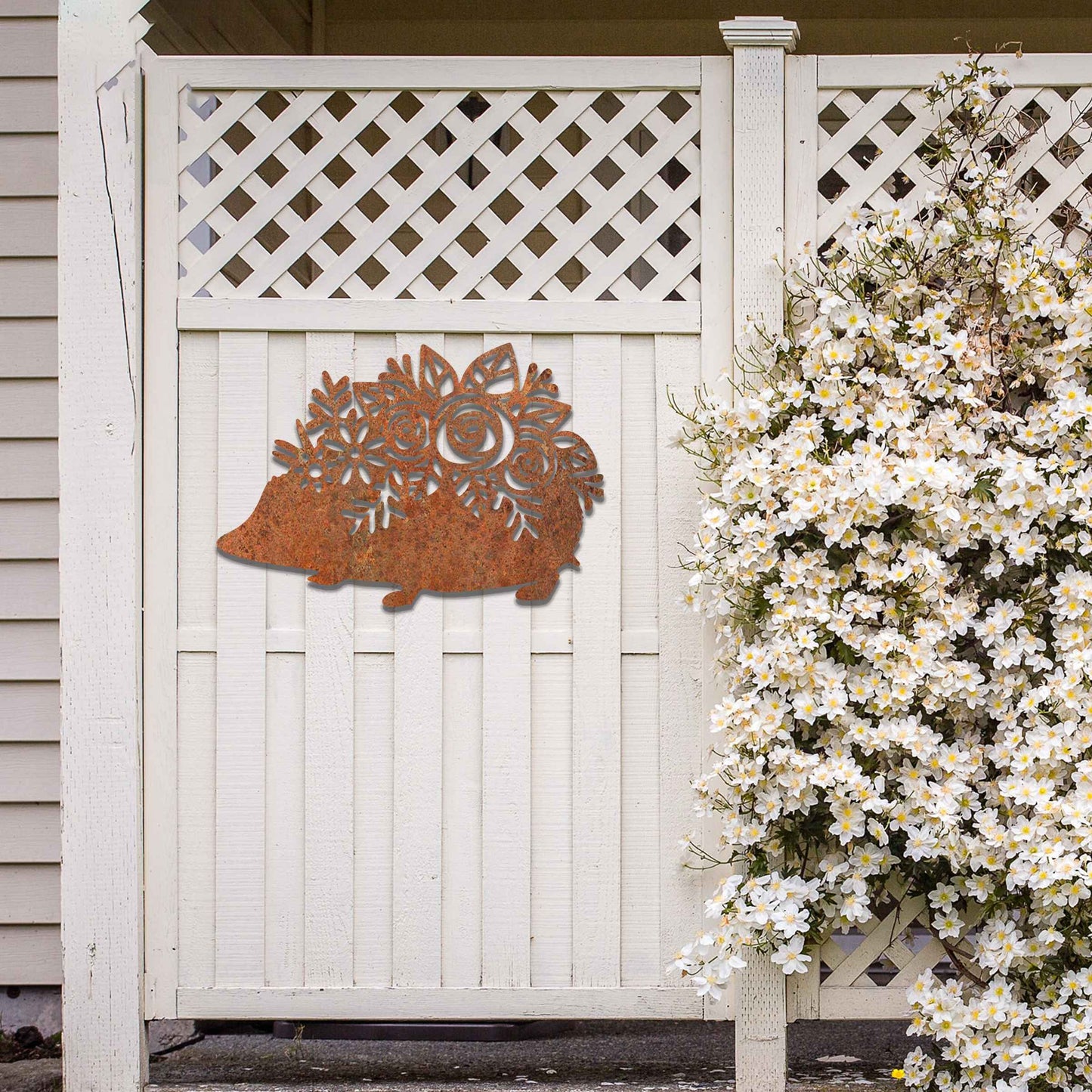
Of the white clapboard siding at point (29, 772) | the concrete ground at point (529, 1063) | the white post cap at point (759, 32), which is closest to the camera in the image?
the white post cap at point (759, 32)

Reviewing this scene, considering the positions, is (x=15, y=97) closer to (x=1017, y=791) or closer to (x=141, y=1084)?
(x=141, y=1084)

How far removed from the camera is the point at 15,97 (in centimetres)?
327

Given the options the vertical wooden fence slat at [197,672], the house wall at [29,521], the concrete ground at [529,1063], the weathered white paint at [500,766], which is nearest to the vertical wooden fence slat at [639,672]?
the weathered white paint at [500,766]

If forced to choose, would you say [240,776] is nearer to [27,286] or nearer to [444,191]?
[444,191]

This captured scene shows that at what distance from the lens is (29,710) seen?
325 cm

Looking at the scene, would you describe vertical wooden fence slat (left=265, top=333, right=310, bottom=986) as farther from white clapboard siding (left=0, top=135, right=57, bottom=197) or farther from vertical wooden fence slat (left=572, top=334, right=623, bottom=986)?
white clapboard siding (left=0, top=135, right=57, bottom=197)

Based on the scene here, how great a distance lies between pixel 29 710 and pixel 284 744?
109 centimetres

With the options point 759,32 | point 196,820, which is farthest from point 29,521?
point 759,32

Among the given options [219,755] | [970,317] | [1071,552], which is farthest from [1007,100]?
[219,755]

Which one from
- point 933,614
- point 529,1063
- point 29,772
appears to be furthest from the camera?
point 29,772

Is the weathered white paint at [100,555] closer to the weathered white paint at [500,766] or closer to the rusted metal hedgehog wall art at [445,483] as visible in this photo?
the weathered white paint at [500,766]

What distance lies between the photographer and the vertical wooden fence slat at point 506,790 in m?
2.57

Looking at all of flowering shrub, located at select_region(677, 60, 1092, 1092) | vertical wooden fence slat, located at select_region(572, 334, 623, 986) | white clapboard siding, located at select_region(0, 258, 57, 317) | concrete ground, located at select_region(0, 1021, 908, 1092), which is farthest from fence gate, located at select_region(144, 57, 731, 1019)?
white clapboard siding, located at select_region(0, 258, 57, 317)

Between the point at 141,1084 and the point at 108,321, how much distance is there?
5.74 feet
